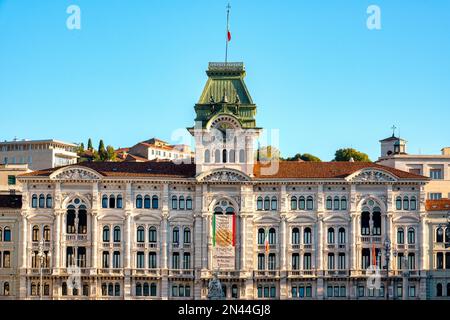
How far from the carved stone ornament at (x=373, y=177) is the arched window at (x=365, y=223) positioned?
10.4 ft

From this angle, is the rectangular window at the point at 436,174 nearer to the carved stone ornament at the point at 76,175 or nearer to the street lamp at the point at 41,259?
the carved stone ornament at the point at 76,175

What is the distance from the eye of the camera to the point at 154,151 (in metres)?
170

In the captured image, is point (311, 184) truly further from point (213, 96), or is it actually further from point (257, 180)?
point (213, 96)

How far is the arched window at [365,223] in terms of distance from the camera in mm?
93812

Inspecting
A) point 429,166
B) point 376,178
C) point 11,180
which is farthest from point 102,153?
point 376,178

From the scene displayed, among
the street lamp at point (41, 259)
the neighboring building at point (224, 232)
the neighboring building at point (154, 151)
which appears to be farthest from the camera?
the neighboring building at point (154, 151)

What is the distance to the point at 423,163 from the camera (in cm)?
12000

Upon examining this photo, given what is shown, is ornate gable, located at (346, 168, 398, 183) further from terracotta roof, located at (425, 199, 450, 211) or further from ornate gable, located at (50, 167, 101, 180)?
ornate gable, located at (50, 167, 101, 180)

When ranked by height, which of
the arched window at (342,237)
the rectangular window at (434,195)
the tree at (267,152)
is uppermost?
the tree at (267,152)

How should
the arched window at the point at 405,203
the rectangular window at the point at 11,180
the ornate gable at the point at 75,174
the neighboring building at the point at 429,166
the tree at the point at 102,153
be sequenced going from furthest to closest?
the tree at the point at 102,153 < the neighboring building at the point at 429,166 < the rectangular window at the point at 11,180 < the arched window at the point at 405,203 < the ornate gable at the point at 75,174

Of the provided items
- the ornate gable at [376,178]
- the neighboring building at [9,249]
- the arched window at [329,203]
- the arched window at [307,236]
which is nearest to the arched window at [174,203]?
the arched window at [307,236]

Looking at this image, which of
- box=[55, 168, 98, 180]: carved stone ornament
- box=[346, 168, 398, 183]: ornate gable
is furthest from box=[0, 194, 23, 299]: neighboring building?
box=[346, 168, 398, 183]: ornate gable
